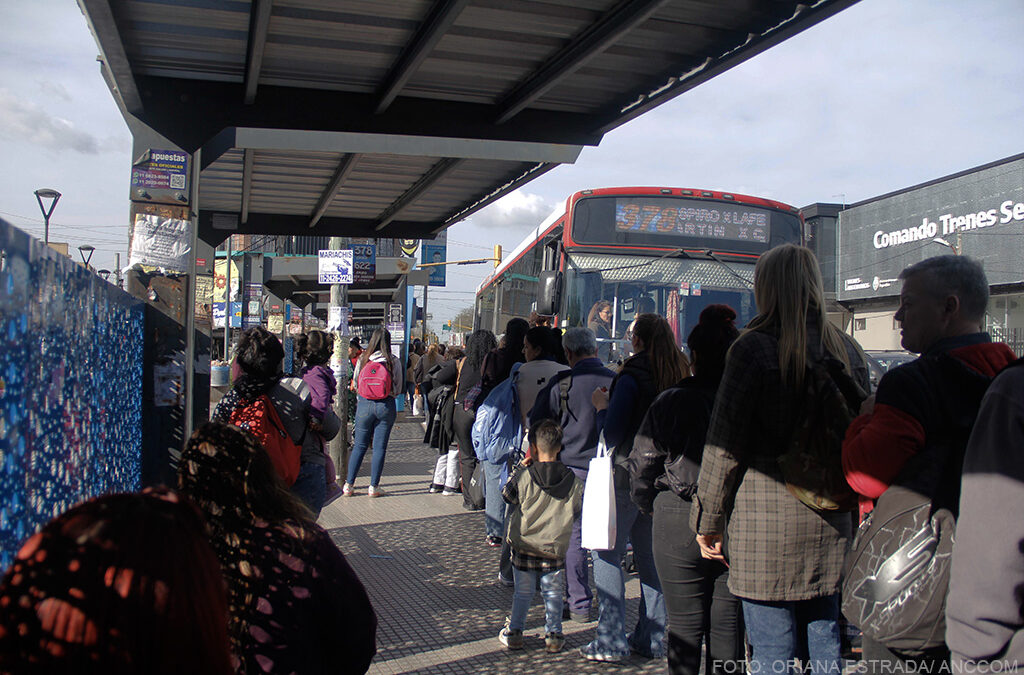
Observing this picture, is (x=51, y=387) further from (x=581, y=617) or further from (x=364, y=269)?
(x=364, y=269)

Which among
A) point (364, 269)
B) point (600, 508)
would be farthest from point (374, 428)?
point (364, 269)

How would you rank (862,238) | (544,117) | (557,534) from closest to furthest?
(557,534)
(544,117)
(862,238)

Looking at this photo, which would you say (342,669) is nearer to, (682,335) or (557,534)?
(557,534)

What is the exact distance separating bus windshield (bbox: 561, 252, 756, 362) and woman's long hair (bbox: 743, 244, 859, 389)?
20.6 ft

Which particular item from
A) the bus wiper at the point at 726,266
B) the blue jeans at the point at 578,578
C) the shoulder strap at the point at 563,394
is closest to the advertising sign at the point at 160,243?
the shoulder strap at the point at 563,394

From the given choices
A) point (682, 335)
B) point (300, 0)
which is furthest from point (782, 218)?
point (300, 0)

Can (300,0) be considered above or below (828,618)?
above

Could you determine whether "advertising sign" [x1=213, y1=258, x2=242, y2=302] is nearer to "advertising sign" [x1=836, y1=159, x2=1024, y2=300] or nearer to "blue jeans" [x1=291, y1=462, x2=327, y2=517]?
"blue jeans" [x1=291, y1=462, x2=327, y2=517]

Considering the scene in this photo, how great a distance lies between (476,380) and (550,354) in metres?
1.78

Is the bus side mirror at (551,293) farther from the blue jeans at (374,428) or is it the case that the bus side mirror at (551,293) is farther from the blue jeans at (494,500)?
the blue jeans at (494,500)

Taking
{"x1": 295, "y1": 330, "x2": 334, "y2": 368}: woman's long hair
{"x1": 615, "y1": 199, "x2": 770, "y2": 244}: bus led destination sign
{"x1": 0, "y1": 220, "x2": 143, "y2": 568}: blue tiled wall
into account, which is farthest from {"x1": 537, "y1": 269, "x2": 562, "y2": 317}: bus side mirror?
{"x1": 0, "y1": 220, "x2": 143, "y2": 568}: blue tiled wall

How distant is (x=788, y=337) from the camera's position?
3082 mm

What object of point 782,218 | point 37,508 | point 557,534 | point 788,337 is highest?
point 782,218

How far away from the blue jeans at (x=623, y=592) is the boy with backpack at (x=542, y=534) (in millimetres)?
252
